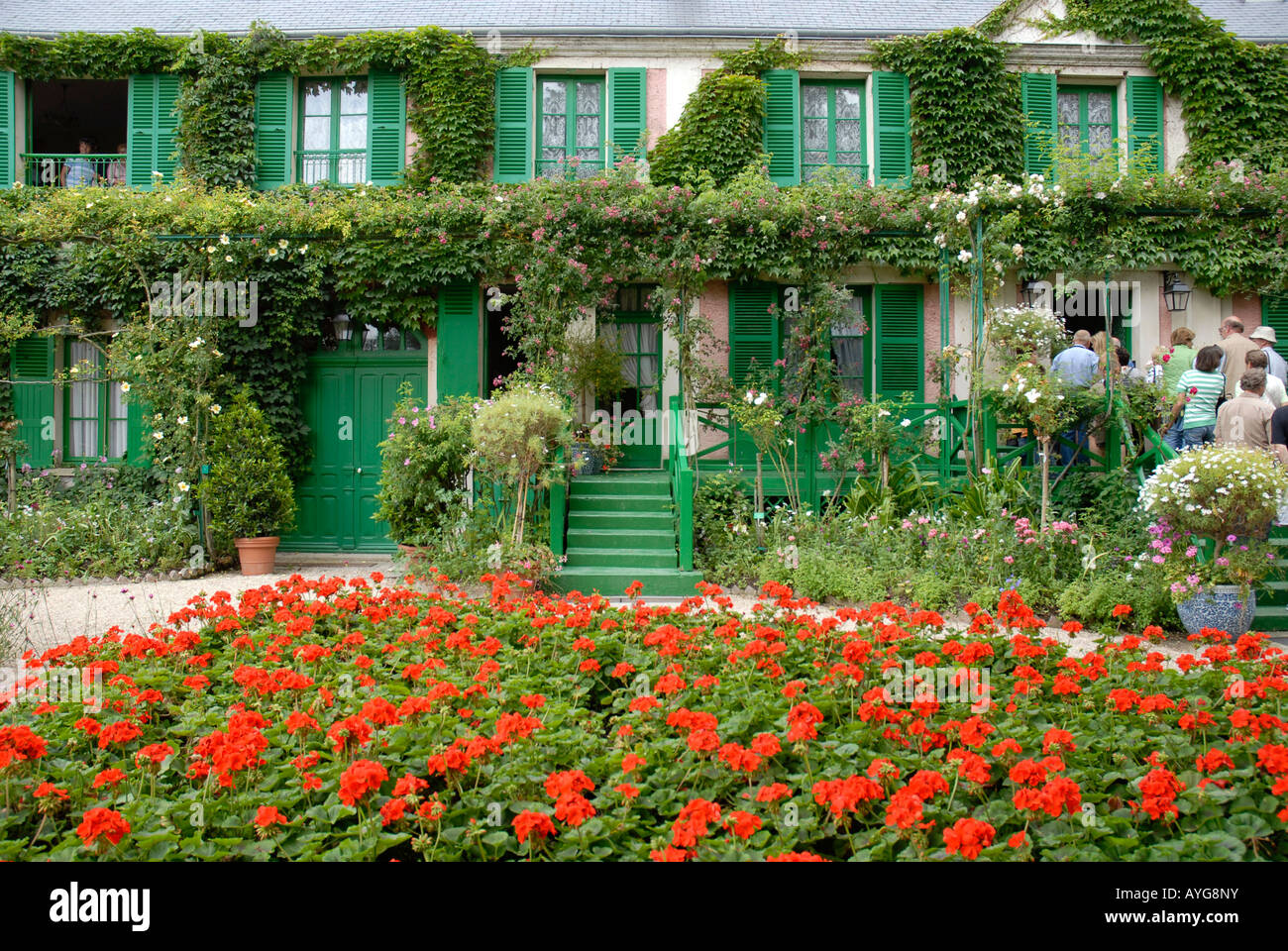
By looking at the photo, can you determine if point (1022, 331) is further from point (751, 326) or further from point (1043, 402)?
point (751, 326)

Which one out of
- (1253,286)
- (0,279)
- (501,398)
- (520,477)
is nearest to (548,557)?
(520,477)

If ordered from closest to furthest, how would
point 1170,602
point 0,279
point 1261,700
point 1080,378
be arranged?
point 1261,700
point 1170,602
point 1080,378
point 0,279

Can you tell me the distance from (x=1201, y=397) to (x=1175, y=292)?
11.8 ft

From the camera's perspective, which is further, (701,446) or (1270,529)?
(701,446)

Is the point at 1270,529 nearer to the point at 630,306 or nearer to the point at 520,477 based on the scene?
the point at 520,477

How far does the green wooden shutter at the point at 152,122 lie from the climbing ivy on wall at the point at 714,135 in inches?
230

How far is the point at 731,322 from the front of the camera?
10992 mm

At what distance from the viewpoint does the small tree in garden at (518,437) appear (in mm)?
7734

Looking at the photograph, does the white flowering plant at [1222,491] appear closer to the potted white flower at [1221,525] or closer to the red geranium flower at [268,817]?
the potted white flower at [1221,525]

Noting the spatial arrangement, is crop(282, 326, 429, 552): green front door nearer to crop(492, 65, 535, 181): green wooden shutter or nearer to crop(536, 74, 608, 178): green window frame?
crop(492, 65, 535, 181): green wooden shutter

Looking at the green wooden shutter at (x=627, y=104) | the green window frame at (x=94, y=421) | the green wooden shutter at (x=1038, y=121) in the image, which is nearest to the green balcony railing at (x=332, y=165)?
the green wooden shutter at (x=627, y=104)

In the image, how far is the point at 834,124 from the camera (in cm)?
1143

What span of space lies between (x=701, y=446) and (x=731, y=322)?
153 cm

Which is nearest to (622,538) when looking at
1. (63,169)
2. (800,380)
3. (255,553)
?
(800,380)
